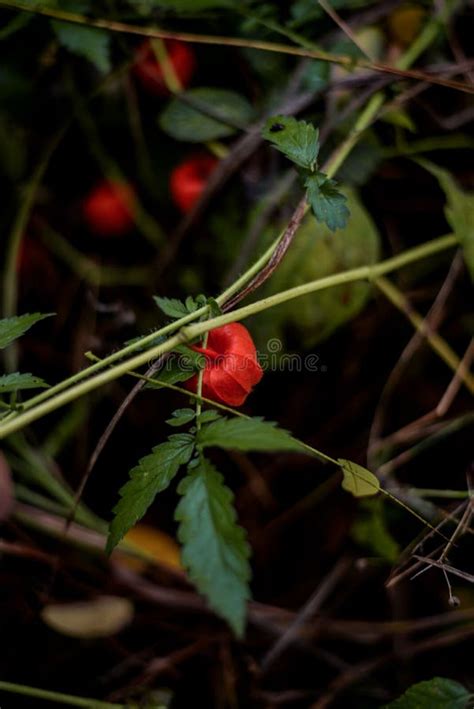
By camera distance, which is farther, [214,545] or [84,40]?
[84,40]

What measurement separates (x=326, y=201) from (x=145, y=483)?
30 cm

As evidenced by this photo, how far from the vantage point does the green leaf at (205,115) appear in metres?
1.00

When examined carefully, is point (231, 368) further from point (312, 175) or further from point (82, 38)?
point (82, 38)

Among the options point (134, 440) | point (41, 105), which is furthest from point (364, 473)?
point (41, 105)

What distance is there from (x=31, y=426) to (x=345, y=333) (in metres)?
0.53

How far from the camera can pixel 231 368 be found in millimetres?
635

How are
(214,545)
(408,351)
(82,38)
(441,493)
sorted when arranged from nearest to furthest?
(214,545)
(441,493)
(82,38)
(408,351)

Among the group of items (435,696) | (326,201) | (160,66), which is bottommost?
(435,696)

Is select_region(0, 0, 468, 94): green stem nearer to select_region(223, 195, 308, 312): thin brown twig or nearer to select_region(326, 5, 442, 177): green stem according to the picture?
select_region(326, 5, 442, 177): green stem

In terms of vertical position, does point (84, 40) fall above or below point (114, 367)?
above

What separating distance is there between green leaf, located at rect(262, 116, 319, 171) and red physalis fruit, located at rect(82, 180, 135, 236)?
59 cm

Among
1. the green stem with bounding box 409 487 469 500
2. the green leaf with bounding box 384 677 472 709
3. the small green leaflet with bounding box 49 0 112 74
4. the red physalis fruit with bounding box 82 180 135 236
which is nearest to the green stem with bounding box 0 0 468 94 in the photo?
the small green leaflet with bounding box 49 0 112 74

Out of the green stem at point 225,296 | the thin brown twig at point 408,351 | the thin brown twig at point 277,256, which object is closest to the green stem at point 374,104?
the green stem at point 225,296

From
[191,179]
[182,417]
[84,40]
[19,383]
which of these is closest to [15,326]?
[19,383]
